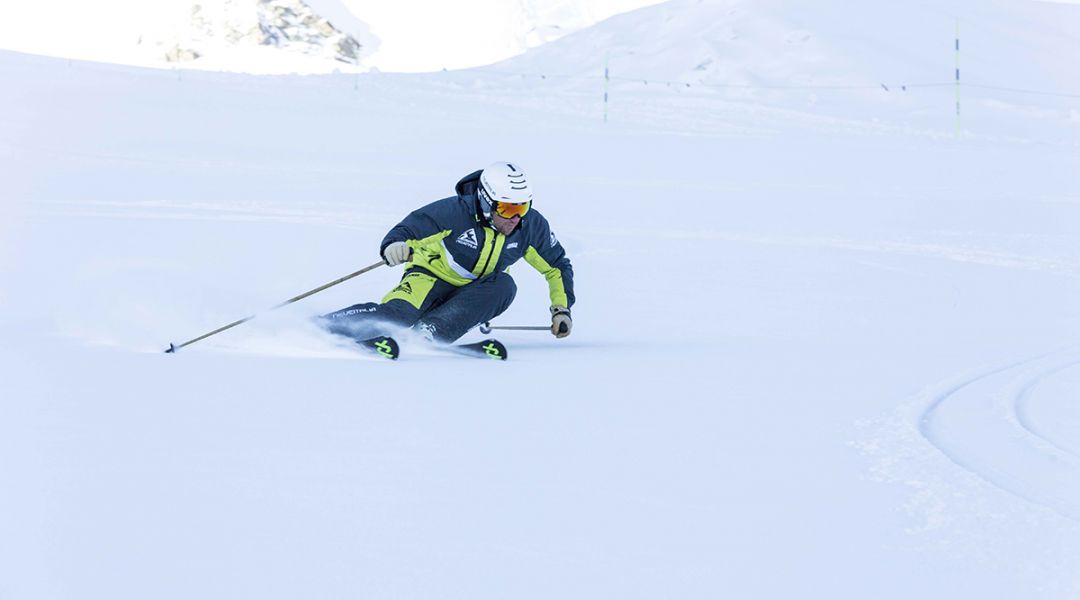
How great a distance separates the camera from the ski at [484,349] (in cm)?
537

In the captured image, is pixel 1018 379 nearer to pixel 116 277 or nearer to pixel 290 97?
pixel 116 277

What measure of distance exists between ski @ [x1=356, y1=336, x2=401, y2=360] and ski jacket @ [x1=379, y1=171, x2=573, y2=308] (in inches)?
24.6

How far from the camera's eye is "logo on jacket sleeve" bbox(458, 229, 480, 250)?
582cm

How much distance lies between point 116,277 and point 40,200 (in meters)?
3.70

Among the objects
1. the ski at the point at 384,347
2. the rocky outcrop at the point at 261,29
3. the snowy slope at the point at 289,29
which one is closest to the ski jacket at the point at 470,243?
the ski at the point at 384,347

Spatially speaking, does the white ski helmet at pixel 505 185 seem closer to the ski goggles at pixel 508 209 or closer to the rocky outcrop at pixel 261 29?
the ski goggles at pixel 508 209

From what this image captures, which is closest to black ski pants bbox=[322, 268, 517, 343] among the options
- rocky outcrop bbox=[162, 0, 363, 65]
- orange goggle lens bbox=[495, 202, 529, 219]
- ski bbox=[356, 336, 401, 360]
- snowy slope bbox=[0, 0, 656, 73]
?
ski bbox=[356, 336, 401, 360]

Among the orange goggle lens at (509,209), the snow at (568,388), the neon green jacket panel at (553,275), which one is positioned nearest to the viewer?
the snow at (568,388)

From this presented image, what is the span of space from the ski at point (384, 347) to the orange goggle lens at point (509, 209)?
843 mm

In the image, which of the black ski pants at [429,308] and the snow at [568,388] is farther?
the black ski pants at [429,308]

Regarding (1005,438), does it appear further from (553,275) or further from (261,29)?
(261,29)

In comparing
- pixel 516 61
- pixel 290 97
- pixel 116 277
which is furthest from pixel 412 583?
pixel 516 61

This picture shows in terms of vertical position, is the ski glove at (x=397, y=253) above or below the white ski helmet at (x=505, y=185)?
below

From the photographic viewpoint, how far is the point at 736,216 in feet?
35.0
